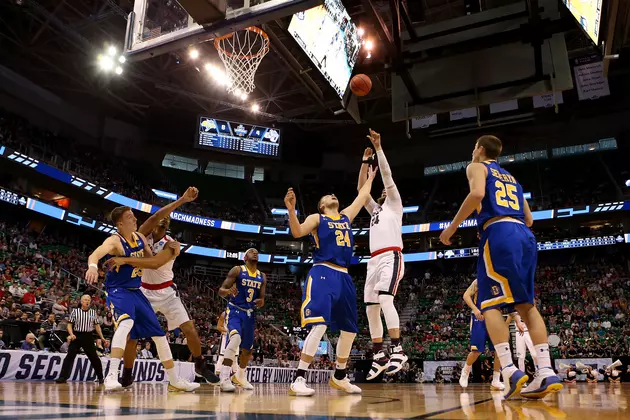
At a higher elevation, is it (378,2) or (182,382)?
(378,2)

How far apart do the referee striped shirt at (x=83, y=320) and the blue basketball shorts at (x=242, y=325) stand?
10.7 ft

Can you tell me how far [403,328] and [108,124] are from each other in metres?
21.9

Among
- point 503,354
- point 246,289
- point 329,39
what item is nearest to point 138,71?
point 329,39

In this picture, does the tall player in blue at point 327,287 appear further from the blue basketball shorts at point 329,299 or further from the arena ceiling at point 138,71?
the arena ceiling at point 138,71

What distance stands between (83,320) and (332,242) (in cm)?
584

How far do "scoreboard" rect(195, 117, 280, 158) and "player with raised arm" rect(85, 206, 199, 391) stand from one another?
25.8 m

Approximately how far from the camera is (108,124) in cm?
3122

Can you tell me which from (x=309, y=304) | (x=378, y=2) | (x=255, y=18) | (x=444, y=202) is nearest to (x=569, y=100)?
(x=444, y=202)

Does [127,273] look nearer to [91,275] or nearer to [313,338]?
[91,275]

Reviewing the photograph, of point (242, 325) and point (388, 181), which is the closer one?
point (388, 181)

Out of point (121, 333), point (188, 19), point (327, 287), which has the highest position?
point (188, 19)

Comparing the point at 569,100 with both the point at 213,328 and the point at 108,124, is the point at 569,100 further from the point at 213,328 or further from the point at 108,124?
the point at 108,124

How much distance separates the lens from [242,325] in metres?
7.02

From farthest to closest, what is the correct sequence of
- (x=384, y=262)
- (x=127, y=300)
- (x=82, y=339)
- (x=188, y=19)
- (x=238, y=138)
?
1. (x=238, y=138)
2. (x=82, y=339)
3. (x=188, y=19)
4. (x=384, y=262)
5. (x=127, y=300)
